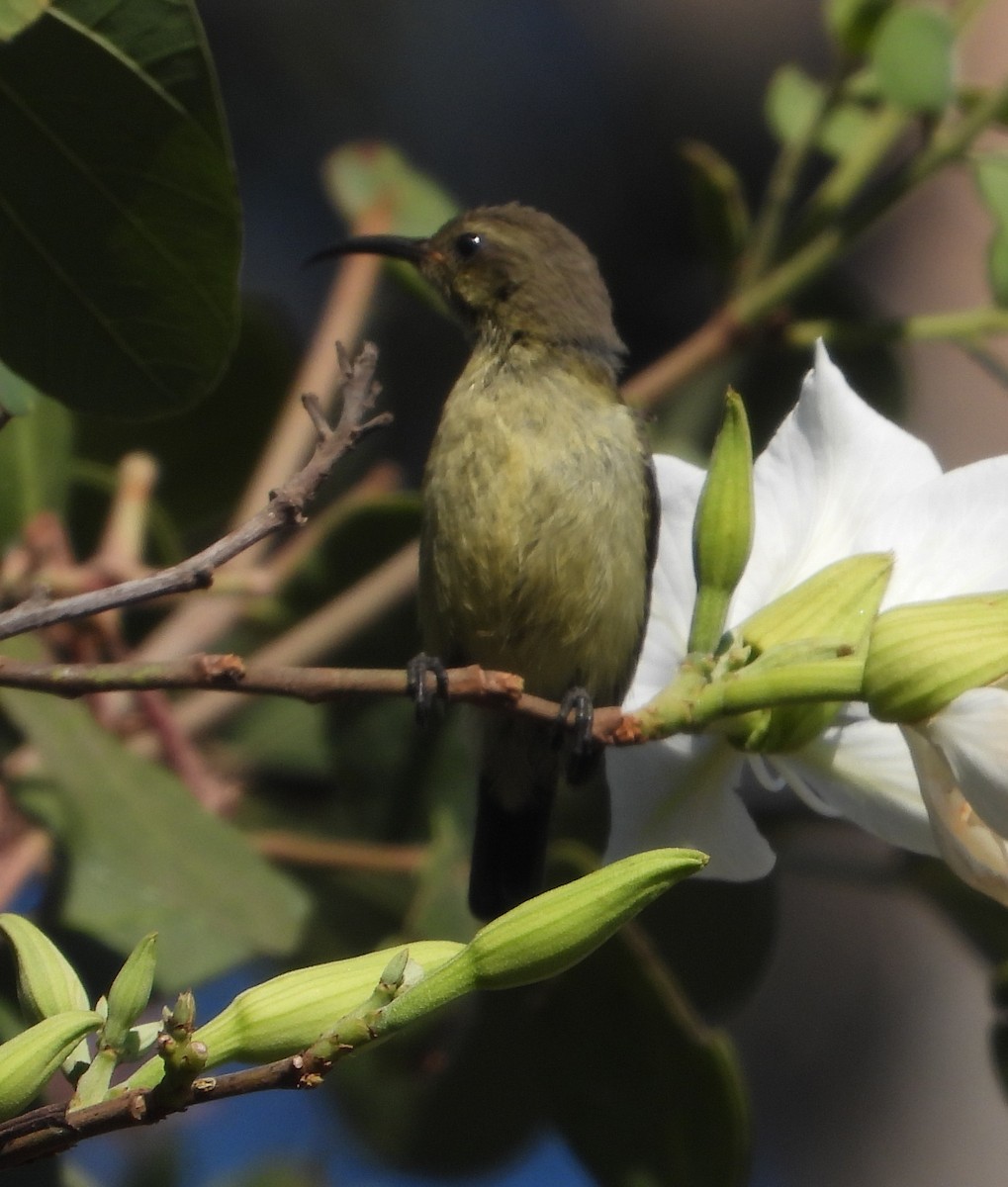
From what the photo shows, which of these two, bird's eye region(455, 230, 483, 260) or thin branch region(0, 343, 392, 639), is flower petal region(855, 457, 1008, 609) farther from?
bird's eye region(455, 230, 483, 260)

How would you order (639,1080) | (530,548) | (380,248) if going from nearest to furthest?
(639,1080) < (530,548) < (380,248)

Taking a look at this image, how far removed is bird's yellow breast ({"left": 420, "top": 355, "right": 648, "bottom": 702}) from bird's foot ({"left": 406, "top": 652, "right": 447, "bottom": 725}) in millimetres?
312

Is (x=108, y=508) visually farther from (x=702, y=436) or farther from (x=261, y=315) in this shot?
(x=702, y=436)

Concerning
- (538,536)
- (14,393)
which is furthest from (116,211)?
(538,536)

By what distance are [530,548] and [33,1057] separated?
1.47 metres

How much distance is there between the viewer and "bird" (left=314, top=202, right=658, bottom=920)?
2.40 m

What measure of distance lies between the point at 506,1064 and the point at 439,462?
0.89 metres

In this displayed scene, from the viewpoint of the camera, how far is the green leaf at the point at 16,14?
4.24 ft

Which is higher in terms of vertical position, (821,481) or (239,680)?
(821,481)

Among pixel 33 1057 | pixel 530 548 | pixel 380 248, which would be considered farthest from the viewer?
pixel 380 248

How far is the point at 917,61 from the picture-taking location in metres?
2.05

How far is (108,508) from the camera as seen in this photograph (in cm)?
242

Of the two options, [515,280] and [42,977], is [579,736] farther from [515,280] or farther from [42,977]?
[515,280]

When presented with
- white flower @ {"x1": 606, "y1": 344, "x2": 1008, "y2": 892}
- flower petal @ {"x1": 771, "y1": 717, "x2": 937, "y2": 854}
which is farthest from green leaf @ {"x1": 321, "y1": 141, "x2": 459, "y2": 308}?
flower petal @ {"x1": 771, "y1": 717, "x2": 937, "y2": 854}
